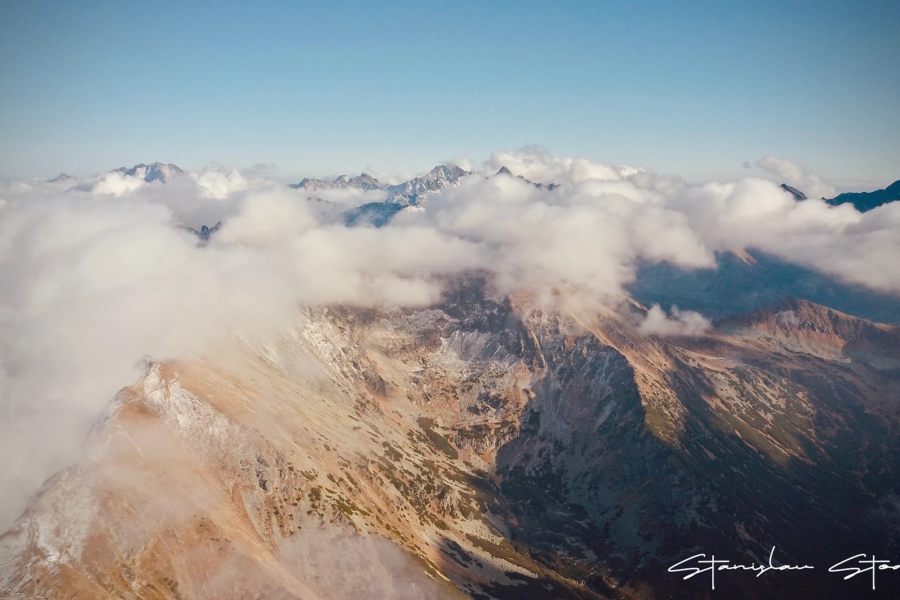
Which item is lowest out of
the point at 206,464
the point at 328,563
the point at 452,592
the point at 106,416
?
the point at 452,592

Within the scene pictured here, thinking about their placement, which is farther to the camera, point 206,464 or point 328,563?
point 206,464

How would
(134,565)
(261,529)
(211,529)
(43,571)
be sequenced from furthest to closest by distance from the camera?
(261,529), (211,529), (134,565), (43,571)

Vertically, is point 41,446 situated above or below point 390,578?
above

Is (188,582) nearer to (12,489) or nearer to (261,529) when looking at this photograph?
(261,529)

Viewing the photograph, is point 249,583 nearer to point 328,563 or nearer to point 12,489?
point 328,563

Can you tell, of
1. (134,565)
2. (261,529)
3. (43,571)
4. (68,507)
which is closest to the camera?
(43,571)

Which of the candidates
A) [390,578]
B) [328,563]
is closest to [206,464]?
[328,563]

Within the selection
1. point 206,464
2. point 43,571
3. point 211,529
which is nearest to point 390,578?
point 211,529

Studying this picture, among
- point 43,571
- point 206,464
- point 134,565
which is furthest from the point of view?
point 206,464

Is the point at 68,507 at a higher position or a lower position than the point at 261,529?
higher
